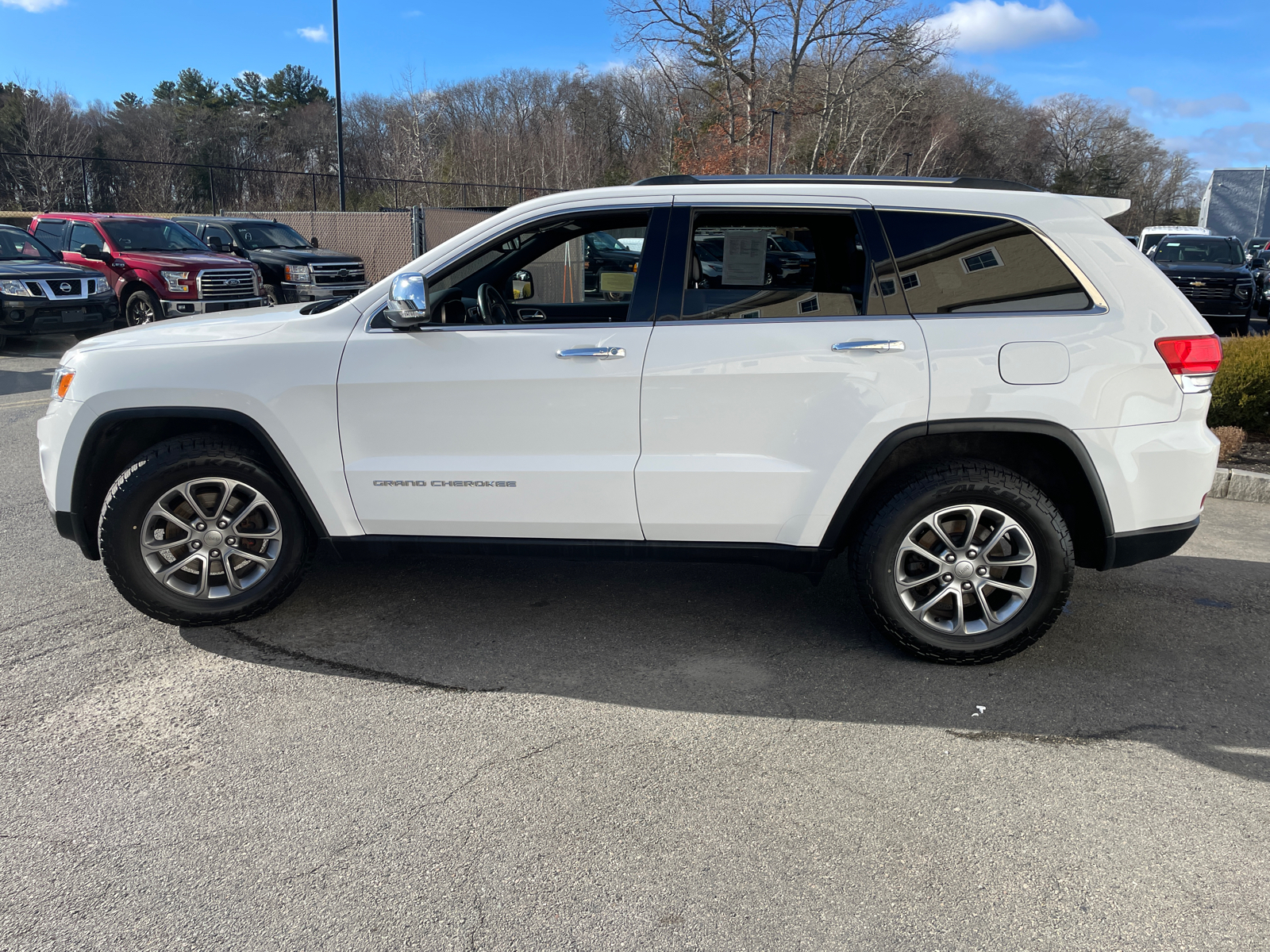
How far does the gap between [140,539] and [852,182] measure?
3284mm

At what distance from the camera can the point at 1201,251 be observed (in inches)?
699

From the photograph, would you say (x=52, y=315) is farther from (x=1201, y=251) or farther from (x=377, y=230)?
(x=1201, y=251)

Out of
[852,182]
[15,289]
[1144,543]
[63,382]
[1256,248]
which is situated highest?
[1256,248]

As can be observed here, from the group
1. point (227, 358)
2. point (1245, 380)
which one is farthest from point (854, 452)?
point (1245, 380)

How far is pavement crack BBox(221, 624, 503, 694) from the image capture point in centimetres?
360

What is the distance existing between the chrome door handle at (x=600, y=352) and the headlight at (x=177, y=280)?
12.0m

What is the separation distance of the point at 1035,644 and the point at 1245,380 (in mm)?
5028

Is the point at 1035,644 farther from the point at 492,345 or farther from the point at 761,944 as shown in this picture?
the point at 492,345

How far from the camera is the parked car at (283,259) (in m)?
16.9

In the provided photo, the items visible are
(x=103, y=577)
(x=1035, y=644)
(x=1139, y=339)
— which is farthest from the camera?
(x=103, y=577)

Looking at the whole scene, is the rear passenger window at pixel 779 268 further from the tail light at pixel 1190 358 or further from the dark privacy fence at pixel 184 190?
the dark privacy fence at pixel 184 190

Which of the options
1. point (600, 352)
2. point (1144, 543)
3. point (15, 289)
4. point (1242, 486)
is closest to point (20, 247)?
point (15, 289)

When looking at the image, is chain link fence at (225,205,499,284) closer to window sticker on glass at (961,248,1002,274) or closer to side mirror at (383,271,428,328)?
side mirror at (383,271,428,328)

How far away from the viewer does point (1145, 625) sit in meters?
4.31
